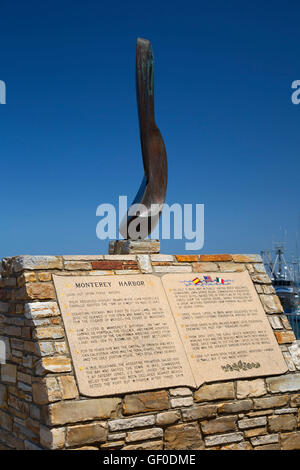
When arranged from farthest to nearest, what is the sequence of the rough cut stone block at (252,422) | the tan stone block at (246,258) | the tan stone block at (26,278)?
the tan stone block at (246,258), the rough cut stone block at (252,422), the tan stone block at (26,278)

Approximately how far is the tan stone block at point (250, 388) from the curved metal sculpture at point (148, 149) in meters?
2.56

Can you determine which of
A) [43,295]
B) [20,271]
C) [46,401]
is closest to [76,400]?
[46,401]

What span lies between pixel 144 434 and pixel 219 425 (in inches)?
31.9

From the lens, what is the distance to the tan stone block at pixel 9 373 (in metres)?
5.17

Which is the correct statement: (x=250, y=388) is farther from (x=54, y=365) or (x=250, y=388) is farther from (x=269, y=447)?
(x=54, y=365)

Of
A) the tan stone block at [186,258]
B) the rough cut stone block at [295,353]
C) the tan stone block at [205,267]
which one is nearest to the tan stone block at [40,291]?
the tan stone block at [186,258]

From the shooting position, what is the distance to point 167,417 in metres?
4.77

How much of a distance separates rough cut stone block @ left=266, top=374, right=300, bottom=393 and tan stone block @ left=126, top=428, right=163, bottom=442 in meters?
1.37

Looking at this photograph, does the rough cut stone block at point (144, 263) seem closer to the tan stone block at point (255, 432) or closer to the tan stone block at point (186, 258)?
the tan stone block at point (186, 258)

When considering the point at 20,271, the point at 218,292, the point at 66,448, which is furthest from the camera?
the point at 218,292

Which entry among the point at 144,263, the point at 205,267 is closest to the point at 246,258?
A: the point at 205,267
